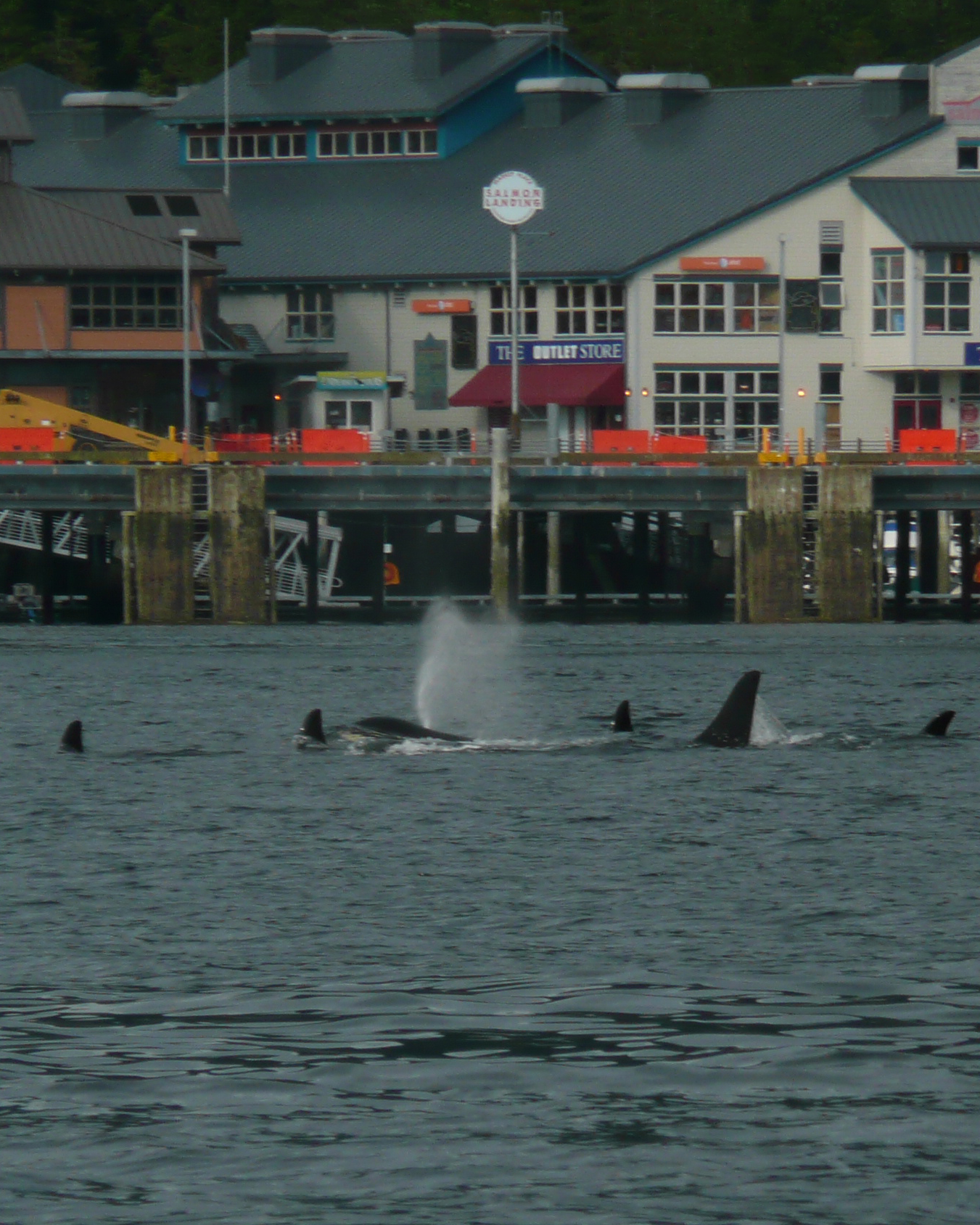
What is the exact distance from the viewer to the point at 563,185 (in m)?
103

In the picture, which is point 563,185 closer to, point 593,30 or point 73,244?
point 73,244

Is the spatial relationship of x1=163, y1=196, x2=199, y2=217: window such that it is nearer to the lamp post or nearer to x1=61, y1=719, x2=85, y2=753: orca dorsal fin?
the lamp post

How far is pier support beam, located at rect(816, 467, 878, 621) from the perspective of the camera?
75000mm

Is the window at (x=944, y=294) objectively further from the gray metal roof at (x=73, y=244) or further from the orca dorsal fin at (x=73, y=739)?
the orca dorsal fin at (x=73, y=739)

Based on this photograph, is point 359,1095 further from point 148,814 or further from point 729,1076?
point 148,814

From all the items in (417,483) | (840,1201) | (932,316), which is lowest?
(840,1201)

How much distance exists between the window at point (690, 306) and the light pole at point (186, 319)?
Result: 1749 cm

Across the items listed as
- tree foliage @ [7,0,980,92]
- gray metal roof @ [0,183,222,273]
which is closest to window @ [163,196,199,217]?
gray metal roof @ [0,183,222,273]

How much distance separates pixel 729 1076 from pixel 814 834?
14.3m

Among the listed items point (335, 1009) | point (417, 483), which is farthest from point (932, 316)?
point (335, 1009)

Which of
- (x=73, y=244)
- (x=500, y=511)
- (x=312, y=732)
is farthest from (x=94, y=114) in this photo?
(x=312, y=732)

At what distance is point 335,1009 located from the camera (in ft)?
74.9

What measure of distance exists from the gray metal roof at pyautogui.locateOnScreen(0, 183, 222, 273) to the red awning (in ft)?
35.2

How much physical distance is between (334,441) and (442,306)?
19106 mm
